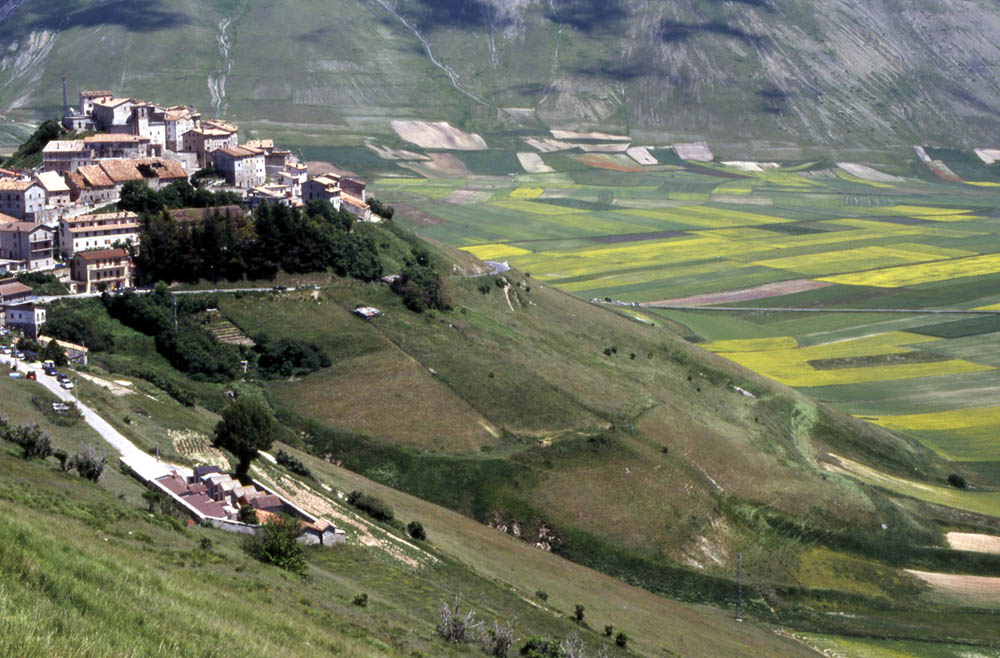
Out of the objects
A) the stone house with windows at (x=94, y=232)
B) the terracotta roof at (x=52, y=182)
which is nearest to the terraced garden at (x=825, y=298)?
the stone house with windows at (x=94, y=232)

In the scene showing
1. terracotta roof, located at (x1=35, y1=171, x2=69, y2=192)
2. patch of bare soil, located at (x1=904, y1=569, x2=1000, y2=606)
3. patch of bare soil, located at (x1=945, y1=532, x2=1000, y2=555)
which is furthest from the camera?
terracotta roof, located at (x1=35, y1=171, x2=69, y2=192)

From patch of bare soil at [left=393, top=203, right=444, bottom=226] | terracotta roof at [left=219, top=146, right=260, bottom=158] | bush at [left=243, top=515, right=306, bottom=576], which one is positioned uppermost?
terracotta roof at [left=219, top=146, right=260, bottom=158]

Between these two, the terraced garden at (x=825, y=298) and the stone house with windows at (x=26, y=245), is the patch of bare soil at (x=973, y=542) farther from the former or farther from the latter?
the stone house with windows at (x=26, y=245)

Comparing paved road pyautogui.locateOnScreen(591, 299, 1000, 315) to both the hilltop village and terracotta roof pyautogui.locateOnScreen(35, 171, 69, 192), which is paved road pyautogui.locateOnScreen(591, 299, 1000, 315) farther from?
terracotta roof pyautogui.locateOnScreen(35, 171, 69, 192)

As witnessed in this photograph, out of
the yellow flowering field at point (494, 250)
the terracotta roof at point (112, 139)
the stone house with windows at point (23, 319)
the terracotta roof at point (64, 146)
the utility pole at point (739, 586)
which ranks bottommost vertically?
the yellow flowering field at point (494, 250)

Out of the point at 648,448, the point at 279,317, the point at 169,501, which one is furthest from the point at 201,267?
the point at 169,501

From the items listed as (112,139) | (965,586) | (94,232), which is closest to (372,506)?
(965,586)

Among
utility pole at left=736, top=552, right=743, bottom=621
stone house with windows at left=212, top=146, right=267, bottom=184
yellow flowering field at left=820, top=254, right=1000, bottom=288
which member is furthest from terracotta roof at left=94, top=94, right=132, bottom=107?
yellow flowering field at left=820, top=254, right=1000, bottom=288
